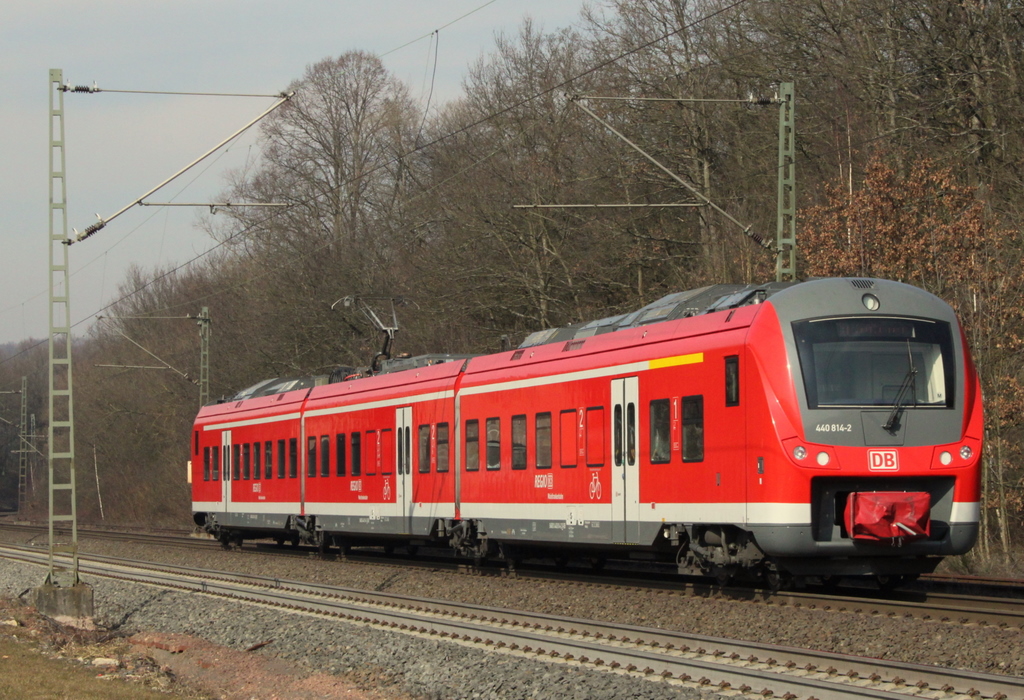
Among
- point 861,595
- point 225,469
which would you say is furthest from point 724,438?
point 225,469

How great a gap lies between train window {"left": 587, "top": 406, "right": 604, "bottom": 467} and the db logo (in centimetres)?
394

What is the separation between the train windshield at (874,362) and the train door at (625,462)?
2.78m

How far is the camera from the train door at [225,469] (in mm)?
29030

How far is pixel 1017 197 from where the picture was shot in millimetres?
22438

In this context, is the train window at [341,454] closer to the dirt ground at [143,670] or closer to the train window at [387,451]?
the train window at [387,451]

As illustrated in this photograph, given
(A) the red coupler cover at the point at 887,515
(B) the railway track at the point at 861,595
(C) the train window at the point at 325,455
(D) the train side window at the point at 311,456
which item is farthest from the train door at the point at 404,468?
(A) the red coupler cover at the point at 887,515

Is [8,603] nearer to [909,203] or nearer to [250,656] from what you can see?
[250,656]

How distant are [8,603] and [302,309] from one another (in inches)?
839

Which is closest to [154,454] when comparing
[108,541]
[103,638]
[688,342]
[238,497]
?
[108,541]

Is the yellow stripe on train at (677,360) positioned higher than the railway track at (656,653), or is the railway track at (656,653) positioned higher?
the yellow stripe on train at (677,360)

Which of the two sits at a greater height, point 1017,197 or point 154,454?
point 1017,197

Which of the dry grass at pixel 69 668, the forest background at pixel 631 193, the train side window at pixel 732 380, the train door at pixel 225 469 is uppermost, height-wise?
the forest background at pixel 631 193

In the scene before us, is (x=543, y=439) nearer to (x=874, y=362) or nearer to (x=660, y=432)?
(x=660, y=432)

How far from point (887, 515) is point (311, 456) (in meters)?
14.4
